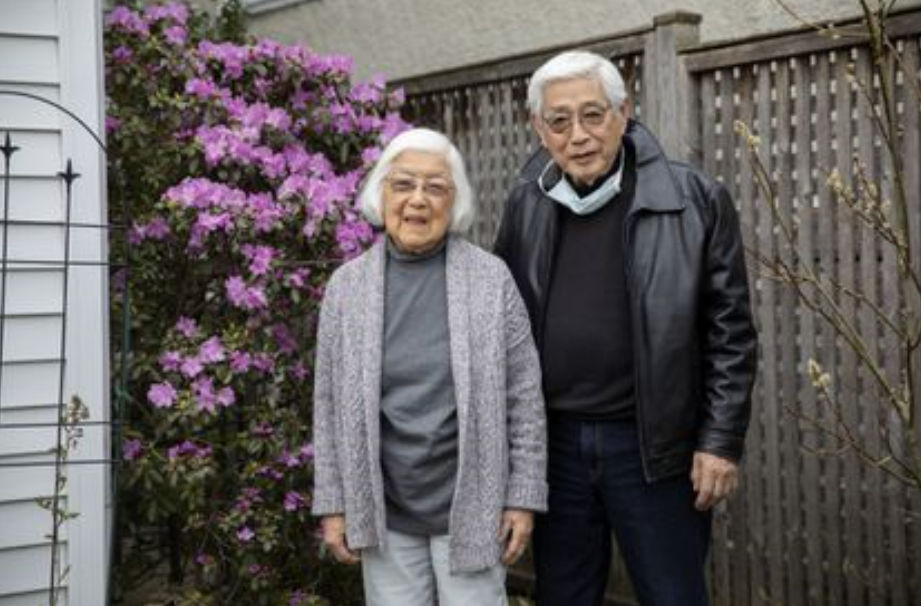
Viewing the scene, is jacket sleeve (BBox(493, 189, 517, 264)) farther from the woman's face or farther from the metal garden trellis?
the metal garden trellis

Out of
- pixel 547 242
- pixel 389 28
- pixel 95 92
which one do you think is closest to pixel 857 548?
pixel 547 242

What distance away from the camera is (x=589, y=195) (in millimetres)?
3068

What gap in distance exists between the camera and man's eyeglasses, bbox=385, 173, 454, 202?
9.77 feet

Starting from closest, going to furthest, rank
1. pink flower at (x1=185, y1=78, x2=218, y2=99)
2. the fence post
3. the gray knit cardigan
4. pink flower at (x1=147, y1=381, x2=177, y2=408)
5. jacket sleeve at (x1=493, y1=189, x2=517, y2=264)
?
the gray knit cardigan < jacket sleeve at (x1=493, y1=189, x2=517, y2=264) < pink flower at (x1=147, y1=381, x2=177, y2=408) < the fence post < pink flower at (x1=185, y1=78, x2=218, y2=99)

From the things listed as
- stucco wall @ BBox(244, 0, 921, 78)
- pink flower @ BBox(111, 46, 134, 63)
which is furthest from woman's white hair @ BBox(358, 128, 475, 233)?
stucco wall @ BBox(244, 0, 921, 78)

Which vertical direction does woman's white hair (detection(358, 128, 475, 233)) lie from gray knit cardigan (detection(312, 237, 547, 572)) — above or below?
above

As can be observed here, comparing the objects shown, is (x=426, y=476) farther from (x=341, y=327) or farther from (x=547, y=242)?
(x=547, y=242)

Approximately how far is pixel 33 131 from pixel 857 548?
2920 millimetres

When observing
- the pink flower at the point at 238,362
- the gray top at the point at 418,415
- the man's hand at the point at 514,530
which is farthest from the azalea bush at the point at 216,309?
the man's hand at the point at 514,530

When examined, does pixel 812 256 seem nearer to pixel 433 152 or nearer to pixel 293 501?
pixel 433 152

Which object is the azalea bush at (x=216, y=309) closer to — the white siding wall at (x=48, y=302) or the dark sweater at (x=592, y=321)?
the white siding wall at (x=48, y=302)

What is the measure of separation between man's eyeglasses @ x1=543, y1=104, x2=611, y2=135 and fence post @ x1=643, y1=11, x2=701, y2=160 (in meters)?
1.54

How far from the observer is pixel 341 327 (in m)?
3.03

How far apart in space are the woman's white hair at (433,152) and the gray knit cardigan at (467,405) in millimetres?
79
